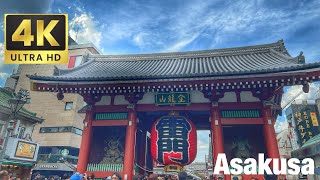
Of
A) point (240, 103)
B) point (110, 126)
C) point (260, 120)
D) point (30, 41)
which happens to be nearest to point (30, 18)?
point (30, 41)

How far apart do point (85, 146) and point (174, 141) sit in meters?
4.72

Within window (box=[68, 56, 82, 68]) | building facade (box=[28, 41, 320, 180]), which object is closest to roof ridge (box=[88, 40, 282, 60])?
building facade (box=[28, 41, 320, 180])

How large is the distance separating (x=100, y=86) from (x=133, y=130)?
2799mm

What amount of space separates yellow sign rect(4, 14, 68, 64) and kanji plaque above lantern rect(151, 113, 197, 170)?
17.7 ft

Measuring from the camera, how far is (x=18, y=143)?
2106cm

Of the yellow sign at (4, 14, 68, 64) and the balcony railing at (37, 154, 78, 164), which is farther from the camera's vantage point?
the balcony railing at (37, 154, 78, 164)

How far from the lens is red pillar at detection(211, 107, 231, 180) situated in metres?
10.6

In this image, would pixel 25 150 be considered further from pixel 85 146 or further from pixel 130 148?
pixel 130 148

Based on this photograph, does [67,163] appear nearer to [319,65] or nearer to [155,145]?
[155,145]

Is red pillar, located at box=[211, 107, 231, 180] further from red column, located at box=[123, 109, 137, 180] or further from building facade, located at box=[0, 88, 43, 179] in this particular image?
building facade, located at box=[0, 88, 43, 179]

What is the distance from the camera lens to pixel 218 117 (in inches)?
441

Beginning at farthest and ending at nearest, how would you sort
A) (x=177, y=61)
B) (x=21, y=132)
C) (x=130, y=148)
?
(x=21, y=132) < (x=177, y=61) < (x=130, y=148)

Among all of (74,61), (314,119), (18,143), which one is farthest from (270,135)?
(74,61)

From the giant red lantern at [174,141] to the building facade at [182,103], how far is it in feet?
2.81
